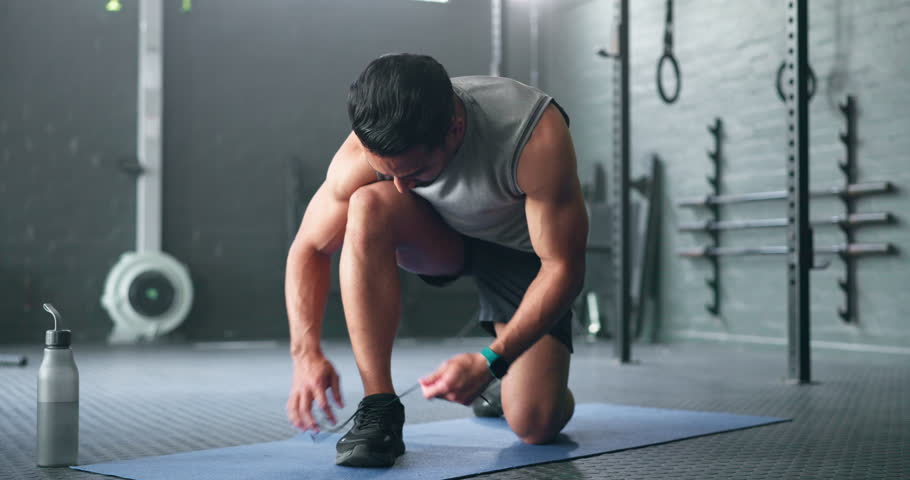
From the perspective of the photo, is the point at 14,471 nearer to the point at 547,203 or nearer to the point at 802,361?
the point at 547,203

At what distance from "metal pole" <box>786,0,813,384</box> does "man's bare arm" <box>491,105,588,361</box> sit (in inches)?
77.8

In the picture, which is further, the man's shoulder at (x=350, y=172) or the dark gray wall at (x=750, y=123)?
the dark gray wall at (x=750, y=123)

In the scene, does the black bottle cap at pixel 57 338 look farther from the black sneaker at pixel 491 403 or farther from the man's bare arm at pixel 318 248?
the black sneaker at pixel 491 403

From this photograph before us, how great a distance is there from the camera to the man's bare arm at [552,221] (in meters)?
1.52

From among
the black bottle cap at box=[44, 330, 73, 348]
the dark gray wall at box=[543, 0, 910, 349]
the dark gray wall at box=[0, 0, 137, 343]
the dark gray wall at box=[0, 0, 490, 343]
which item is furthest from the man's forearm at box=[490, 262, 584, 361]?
the dark gray wall at box=[0, 0, 137, 343]

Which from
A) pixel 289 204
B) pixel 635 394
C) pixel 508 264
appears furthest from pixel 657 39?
pixel 508 264

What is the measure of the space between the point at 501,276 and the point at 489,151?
20.0 inches

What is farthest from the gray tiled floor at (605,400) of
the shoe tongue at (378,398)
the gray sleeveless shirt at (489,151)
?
the gray sleeveless shirt at (489,151)

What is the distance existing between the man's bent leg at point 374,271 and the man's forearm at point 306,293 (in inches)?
1.8

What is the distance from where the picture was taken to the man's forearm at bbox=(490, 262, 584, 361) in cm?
147

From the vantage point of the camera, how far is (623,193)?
13.6 ft

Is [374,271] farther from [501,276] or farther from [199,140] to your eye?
[199,140]

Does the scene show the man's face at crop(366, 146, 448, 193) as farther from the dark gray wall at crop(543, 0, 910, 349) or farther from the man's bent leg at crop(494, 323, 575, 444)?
the dark gray wall at crop(543, 0, 910, 349)

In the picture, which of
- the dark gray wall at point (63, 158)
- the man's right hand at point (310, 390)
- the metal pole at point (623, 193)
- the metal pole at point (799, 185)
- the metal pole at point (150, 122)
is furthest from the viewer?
the metal pole at point (150, 122)
